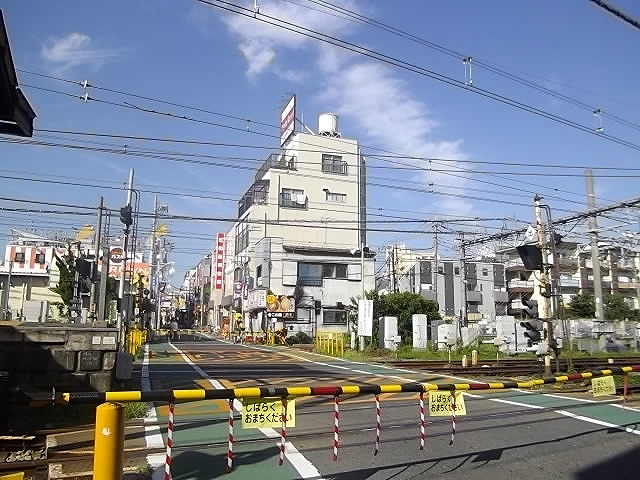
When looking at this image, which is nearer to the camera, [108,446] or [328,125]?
[108,446]

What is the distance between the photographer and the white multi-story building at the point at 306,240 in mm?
54375

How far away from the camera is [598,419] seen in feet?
35.4

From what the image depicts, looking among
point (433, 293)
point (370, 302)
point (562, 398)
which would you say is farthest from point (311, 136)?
point (562, 398)

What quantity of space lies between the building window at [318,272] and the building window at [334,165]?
1134 cm

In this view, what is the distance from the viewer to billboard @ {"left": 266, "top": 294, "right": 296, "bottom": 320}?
50469mm

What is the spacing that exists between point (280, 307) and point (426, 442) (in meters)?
43.0

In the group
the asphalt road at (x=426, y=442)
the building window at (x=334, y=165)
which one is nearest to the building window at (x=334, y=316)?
the building window at (x=334, y=165)

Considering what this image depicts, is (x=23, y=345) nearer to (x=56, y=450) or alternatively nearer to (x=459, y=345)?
(x=56, y=450)

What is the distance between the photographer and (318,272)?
56.3 metres

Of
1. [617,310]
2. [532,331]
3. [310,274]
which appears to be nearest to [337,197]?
[310,274]

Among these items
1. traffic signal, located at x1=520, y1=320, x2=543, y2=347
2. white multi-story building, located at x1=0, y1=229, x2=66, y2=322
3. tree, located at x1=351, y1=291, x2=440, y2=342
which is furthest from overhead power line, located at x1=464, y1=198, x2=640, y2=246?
white multi-story building, located at x1=0, y1=229, x2=66, y2=322

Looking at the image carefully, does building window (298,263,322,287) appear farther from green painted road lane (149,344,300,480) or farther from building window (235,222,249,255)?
green painted road lane (149,344,300,480)

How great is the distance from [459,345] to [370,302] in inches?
254

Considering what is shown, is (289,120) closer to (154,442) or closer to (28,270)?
(28,270)
